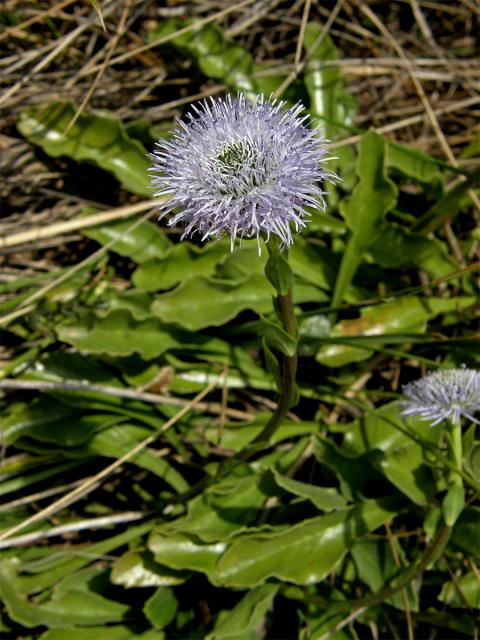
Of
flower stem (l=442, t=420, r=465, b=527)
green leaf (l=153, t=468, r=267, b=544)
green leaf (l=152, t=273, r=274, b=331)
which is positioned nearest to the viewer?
flower stem (l=442, t=420, r=465, b=527)

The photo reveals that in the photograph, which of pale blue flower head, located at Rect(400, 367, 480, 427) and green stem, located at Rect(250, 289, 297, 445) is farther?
pale blue flower head, located at Rect(400, 367, 480, 427)

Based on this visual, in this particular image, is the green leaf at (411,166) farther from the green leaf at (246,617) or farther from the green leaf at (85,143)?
the green leaf at (246,617)

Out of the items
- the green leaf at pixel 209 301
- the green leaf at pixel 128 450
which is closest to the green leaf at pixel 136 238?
the green leaf at pixel 209 301

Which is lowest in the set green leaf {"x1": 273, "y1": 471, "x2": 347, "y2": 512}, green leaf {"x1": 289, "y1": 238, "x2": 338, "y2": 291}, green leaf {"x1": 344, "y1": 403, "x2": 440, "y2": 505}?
green leaf {"x1": 344, "y1": 403, "x2": 440, "y2": 505}

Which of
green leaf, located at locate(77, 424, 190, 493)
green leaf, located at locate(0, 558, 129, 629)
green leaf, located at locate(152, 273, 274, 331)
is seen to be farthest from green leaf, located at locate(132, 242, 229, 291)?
green leaf, located at locate(0, 558, 129, 629)

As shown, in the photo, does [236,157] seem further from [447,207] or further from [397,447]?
[447,207]

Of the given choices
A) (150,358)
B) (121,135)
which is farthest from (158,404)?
(121,135)

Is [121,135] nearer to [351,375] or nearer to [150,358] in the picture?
[150,358]

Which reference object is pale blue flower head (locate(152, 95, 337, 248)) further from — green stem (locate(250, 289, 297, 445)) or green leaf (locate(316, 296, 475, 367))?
green leaf (locate(316, 296, 475, 367))
